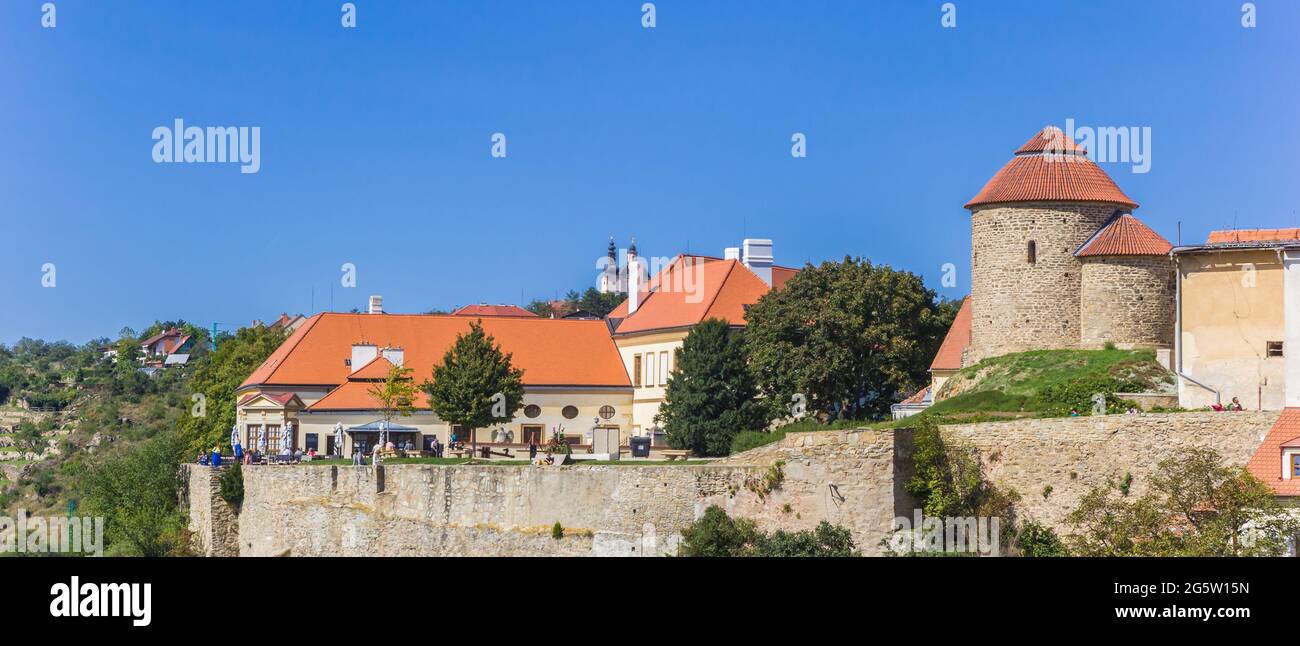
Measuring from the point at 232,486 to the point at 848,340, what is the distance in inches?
782

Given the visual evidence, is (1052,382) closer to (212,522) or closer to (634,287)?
(212,522)

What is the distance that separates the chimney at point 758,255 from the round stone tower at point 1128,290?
30.2 meters

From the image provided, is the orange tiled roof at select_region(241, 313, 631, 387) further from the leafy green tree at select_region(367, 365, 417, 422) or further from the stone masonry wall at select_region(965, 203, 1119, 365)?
the stone masonry wall at select_region(965, 203, 1119, 365)

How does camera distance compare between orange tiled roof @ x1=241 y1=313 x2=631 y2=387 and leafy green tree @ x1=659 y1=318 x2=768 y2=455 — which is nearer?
leafy green tree @ x1=659 y1=318 x2=768 y2=455

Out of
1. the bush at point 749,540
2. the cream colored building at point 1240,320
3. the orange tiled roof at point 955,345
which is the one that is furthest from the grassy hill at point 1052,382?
the bush at point 749,540

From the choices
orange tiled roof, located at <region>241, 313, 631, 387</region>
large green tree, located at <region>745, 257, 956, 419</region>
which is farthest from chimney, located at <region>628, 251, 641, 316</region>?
large green tree, located at <region>745, 257, 956, 419</region>

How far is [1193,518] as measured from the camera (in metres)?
27.3

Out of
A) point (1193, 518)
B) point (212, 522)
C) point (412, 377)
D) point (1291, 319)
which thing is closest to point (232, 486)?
point (212, 522)

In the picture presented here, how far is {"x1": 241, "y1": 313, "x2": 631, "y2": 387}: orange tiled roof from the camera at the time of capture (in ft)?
205

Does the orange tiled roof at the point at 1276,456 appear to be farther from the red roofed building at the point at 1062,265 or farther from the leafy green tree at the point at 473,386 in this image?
the leafy green tree at the point at 473,386

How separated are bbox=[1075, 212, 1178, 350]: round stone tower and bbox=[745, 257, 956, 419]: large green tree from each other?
33.2 feet

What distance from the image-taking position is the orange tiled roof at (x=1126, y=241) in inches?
1548
